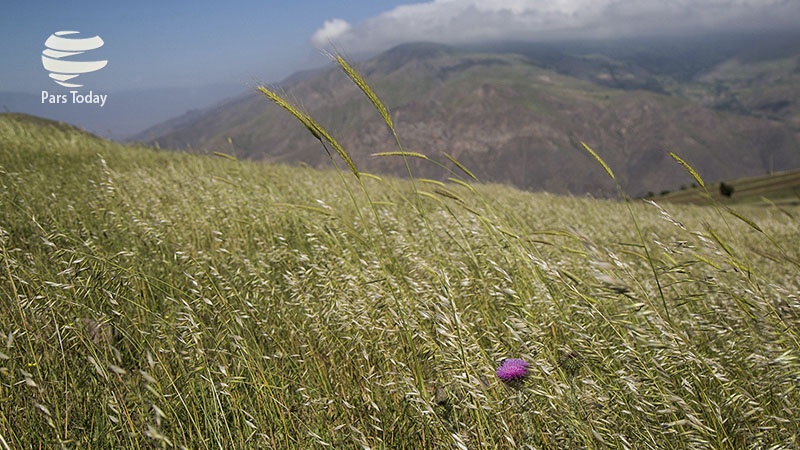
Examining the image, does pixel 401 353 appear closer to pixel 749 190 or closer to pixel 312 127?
pixel 312 127

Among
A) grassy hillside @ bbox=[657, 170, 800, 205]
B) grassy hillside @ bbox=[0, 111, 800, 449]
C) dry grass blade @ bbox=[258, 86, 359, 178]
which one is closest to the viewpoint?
grassy hillside @ bbox=[0, 111, 800, 449]

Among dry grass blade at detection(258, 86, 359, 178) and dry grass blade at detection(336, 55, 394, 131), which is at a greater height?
dry grass blade at detection(336, 55, 394, 131)

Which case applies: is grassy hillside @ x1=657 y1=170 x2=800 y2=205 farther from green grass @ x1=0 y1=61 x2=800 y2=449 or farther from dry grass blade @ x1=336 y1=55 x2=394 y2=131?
dry grass blade @ x1=336 y1=55 x2=394 y2=131


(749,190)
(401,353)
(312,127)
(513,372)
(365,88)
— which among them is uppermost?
(365,88)

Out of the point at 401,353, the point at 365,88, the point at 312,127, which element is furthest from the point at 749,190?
the point at 312,127

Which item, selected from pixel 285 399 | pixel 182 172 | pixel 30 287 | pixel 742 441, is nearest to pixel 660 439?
pixel 742 441

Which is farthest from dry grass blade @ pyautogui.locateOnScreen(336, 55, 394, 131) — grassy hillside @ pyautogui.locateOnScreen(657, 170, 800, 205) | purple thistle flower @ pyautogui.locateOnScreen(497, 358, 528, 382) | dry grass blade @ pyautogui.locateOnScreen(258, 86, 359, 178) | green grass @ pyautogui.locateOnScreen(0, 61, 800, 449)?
grassy hillside @ pyautogui.locateOnScreen(657, 170, 800, 205)

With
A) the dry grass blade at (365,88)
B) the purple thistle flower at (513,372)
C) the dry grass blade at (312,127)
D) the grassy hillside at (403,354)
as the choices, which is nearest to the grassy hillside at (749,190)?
the grassy hillside at (403,354)

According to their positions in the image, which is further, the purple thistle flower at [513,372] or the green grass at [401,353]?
the purple thistle flower at [513,372]

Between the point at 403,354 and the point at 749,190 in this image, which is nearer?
the point at 403,354

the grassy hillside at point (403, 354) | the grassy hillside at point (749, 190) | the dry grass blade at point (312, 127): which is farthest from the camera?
the grassy hillside at point (749, 190)

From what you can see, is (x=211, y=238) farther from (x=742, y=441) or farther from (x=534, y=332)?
(x=742, y=441)

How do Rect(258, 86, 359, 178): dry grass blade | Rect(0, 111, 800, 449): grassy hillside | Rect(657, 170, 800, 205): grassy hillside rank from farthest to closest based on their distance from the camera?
Rect(657, 170, 800, 205): grassy hillside
Rect(258, 86, 359, 178): dry grass blade
Rect(0, 111, 800, 449): grassy hillside

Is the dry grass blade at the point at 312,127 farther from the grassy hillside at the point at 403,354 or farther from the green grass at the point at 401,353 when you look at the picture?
the grassy hillside at the point at 403,354
